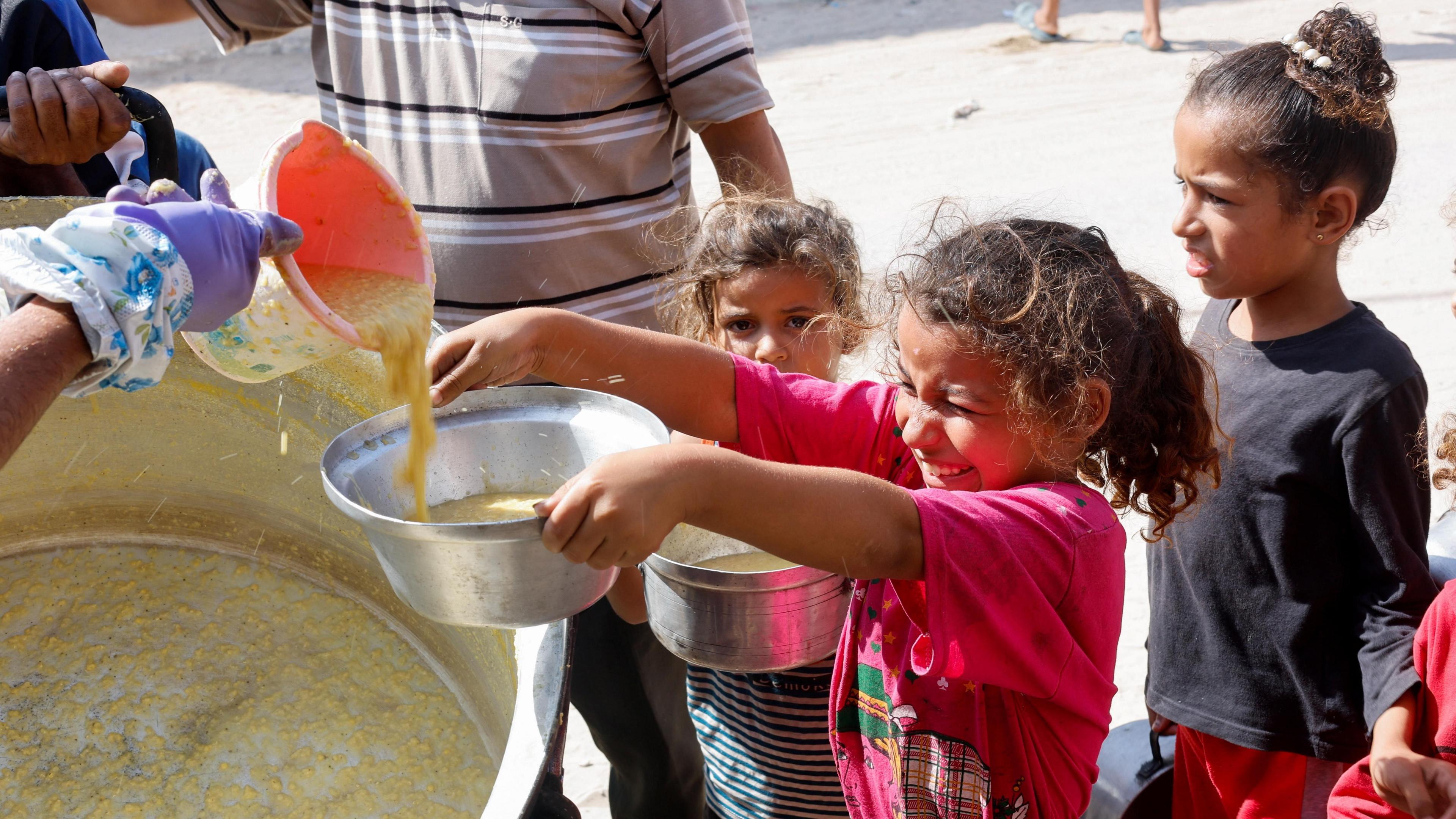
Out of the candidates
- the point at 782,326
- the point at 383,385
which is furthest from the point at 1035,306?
the point at 383,385

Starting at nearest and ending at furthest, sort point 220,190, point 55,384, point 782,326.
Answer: point 55,384 < point 220,190 < point 782,326

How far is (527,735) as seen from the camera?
1.25 metres

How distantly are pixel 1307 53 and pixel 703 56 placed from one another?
3.41 feet

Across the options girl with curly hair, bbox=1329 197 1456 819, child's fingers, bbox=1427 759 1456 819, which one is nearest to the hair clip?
girl with curly hair, bbox=1329 197 1456 819

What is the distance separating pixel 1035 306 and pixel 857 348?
80 cm

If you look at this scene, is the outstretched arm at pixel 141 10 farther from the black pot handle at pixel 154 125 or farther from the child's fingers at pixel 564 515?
the child's fingers at pixel 564 515

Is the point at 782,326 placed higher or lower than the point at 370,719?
higher

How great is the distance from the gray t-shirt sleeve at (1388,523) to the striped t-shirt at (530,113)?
1.20 metres

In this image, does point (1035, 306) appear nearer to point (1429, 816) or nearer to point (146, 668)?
point (1429, 816)

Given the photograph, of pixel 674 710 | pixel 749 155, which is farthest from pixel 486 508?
pixel 749 155

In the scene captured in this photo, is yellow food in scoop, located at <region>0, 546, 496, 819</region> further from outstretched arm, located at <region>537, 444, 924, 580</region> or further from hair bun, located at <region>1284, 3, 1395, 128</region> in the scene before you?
hair bun, located at <region>1284, 3, 1395, 128</region>

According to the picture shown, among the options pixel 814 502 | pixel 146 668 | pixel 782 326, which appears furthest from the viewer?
pixel 782 326

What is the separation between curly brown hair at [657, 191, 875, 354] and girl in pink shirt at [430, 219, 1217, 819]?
0.45 m

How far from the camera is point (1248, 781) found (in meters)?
1.91
